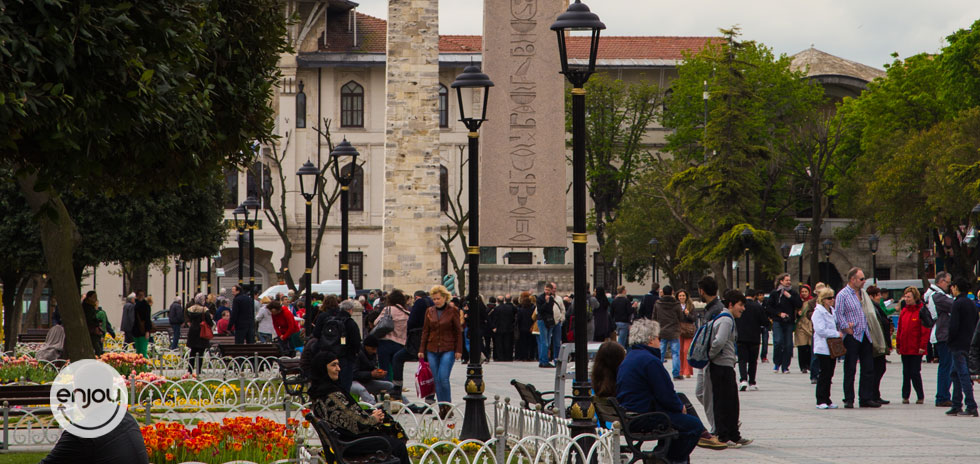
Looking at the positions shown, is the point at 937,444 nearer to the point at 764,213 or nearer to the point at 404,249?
the point at 404,249

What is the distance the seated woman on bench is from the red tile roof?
5101cm

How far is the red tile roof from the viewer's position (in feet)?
197

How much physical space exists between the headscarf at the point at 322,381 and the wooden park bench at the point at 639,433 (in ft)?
5.94

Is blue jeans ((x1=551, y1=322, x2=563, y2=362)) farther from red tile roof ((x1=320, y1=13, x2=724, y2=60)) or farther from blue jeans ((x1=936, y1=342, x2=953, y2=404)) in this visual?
red tile roof ((x1=320, y1=13, x2=724, y2=60))

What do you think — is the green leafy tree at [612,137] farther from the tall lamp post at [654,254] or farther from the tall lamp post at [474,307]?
the tall lamp post at [474,307]

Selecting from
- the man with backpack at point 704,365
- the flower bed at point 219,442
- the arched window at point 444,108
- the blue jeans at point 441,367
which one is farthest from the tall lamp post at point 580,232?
the arched window at point 444,108

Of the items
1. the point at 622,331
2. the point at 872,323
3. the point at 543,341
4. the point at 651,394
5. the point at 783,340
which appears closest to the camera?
the point at 651,394

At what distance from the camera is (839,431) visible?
12555 mm

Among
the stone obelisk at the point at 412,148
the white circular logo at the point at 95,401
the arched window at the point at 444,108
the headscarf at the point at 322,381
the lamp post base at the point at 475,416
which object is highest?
the arched window at the point at 444,108

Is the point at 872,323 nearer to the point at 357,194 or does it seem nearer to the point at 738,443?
the point at 738,443

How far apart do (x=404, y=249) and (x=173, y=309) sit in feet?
23.4

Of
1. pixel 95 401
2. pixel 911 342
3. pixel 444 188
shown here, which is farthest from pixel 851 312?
pixel 444 188

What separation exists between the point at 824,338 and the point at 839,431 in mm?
2387

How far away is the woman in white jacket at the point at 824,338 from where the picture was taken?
14.8m
